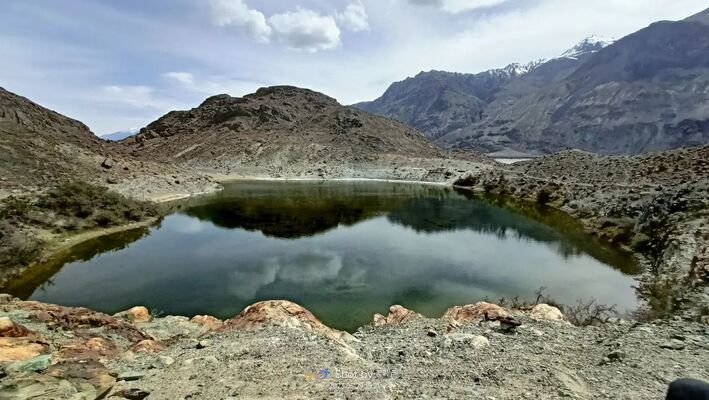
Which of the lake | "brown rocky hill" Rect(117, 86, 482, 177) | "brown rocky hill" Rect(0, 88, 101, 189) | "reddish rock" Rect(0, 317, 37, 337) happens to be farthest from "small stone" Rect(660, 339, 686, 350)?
"brown rocky hill" Rect(117, 86, 482, 177)

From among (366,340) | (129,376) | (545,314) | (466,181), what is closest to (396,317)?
(366,340)

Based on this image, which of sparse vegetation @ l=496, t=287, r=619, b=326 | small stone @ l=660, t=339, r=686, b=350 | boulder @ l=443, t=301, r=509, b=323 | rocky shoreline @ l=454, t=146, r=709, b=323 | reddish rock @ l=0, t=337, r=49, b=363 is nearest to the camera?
reddish rock @ l=0, t=337, r=49, b=363

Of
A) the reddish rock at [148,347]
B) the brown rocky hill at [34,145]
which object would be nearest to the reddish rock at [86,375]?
the reddish rock at [148,347]

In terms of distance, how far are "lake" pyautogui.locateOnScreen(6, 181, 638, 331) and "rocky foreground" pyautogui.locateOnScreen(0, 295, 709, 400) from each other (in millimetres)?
5500

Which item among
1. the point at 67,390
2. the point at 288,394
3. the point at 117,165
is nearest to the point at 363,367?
the point at 288,394

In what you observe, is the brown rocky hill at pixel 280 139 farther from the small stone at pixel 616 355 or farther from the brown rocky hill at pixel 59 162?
the small stone at pixel 616 355

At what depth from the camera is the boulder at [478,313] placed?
12.9 metres

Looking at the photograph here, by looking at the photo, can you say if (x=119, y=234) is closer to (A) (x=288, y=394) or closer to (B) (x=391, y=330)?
(B) (x=391, y=330)

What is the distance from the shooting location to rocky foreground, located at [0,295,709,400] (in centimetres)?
741

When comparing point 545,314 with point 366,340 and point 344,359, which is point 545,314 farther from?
point 344,359

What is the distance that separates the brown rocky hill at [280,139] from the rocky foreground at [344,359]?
7472 centimetres

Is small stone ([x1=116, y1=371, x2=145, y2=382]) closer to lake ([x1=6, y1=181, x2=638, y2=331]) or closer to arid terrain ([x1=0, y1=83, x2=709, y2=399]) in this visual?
arid terrain ([x1=0, y1=83, x2=709, y2=399])

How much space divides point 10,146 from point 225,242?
27.4 meters

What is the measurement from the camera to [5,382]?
6.71 metres
